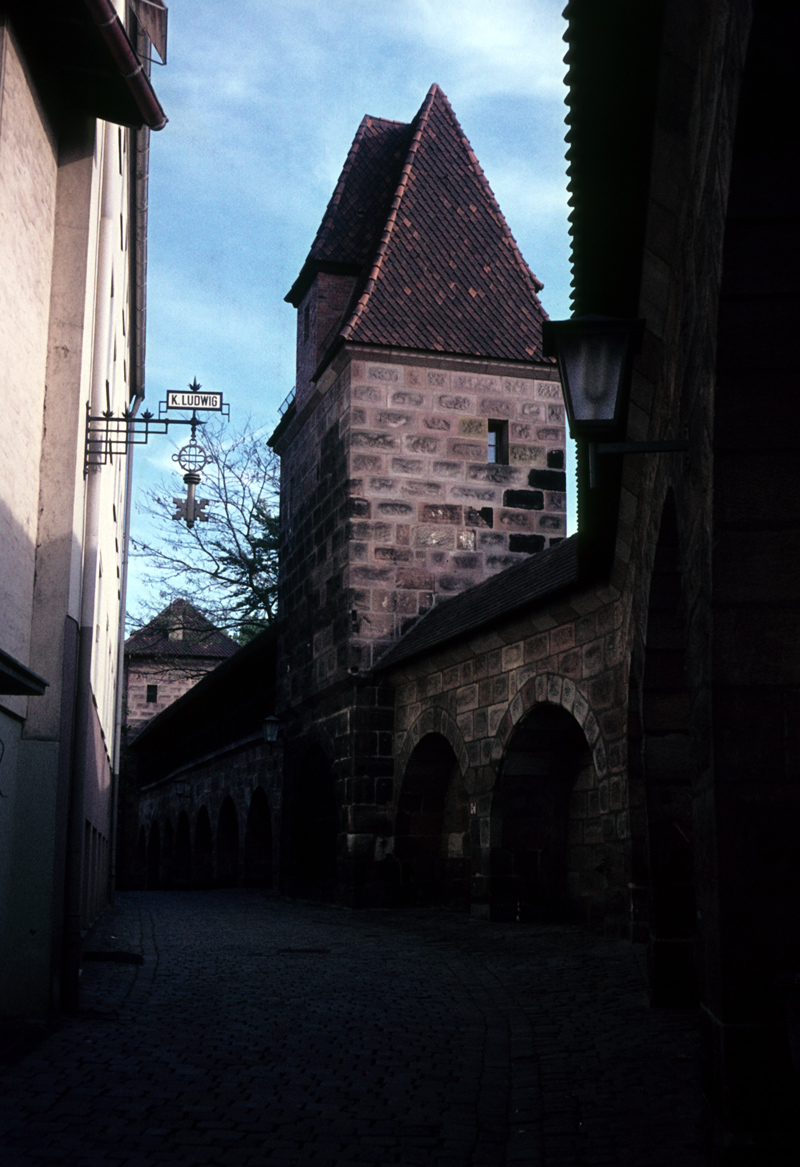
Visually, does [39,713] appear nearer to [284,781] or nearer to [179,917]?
[179,917]

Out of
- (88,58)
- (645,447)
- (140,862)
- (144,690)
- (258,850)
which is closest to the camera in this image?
(645,447)

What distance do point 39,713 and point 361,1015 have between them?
7.54 ft

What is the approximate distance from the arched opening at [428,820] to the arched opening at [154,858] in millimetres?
19697

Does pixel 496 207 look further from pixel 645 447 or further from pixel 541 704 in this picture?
pixel 645 447

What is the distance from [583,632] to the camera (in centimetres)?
953

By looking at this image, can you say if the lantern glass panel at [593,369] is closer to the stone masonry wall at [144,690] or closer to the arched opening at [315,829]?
the arched opening at [315,829]

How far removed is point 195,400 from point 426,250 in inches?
355

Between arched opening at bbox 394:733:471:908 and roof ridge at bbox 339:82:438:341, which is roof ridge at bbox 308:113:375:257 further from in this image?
arched opening at bbox 394:733:471:908

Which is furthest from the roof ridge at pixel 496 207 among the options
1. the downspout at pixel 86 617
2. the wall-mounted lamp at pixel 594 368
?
the wall-mounted lamp at pixel 594 368

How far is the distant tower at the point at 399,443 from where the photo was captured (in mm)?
14859

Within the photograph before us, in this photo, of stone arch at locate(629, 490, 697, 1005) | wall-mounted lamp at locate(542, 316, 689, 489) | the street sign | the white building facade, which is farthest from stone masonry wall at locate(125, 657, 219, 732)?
wall-mounted lamp at locate(542, 316, 689, 489)

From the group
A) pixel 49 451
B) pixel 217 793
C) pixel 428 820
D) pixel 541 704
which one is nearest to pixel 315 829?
pixel 428 820

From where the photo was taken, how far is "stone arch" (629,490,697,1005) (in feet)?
20.0

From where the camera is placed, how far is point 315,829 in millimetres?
16391
